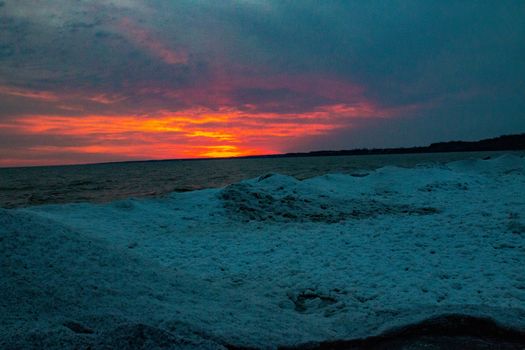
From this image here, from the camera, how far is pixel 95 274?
4.80 m

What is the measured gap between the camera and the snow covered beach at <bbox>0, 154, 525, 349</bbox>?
361 cm

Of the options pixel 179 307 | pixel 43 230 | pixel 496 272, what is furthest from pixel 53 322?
pixel 496 272

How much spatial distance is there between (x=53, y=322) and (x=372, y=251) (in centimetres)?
554

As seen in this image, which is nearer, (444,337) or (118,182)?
(444,337)

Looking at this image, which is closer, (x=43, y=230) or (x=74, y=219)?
(x=43, y=230)

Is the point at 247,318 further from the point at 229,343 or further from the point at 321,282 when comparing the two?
the point at 321,282

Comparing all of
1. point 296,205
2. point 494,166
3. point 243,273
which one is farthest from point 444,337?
point 494,166

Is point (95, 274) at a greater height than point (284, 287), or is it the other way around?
point (95, 274)

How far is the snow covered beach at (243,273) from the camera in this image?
3607 mm

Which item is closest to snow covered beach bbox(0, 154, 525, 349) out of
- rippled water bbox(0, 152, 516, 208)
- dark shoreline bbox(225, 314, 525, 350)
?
dark shoreline bbox(225, 314, 525, 350)

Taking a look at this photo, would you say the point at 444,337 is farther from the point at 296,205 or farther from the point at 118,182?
the point at 118,182

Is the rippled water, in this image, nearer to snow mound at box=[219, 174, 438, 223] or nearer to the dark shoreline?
snow mound at box=[219, 174, 438, 223]

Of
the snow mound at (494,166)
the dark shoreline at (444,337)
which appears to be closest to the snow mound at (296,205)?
the dark shoreline at (444,337)

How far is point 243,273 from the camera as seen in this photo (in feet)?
20.4
